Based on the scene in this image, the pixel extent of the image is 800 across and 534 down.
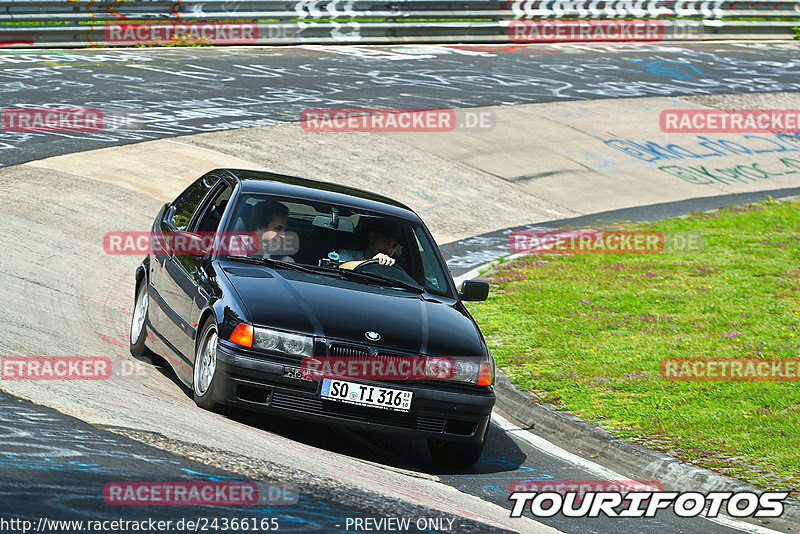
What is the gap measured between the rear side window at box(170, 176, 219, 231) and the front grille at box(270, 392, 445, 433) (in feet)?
8.42

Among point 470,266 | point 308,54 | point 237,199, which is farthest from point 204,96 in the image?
point 237,199

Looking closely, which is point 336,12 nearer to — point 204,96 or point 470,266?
point 204,96

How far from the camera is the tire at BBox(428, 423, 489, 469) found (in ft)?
22.6

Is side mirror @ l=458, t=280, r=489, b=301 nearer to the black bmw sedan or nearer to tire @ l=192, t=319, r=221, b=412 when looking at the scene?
the black bmw sedan

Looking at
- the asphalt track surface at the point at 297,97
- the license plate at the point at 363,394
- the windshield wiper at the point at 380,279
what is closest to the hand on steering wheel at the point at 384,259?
the windshield wiper at the point at 380,279

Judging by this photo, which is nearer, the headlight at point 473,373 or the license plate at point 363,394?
the license plate at point 363,394

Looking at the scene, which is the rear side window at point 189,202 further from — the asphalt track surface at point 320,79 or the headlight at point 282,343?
the asphalt track surface at point 320,79

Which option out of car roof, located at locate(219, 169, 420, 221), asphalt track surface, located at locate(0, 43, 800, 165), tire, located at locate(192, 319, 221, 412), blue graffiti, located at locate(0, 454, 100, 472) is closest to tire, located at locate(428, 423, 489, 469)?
tire, located at locate(192, 319, 221, 412)

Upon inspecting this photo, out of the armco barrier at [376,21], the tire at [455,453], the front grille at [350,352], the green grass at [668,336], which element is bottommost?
the green grass at [668,336]

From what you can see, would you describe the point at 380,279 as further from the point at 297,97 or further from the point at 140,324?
the point at 297,97

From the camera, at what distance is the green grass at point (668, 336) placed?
7703 millimetres

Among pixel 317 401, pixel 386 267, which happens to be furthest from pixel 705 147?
pixel 317 401

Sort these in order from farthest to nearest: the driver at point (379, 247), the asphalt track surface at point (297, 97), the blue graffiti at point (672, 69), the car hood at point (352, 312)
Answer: the blue graffiti at point (672, 69) < the driver at point (379, 247) < the car hood at point (352, 312) < the asphalt track surface at point (297, 97)

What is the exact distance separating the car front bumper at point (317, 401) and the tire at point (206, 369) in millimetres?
118
